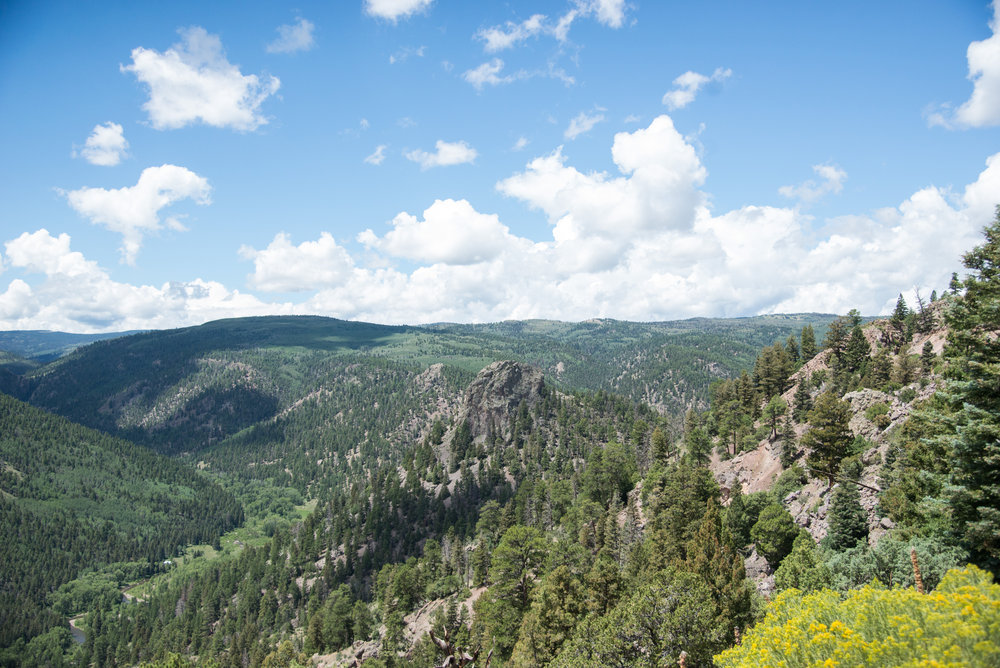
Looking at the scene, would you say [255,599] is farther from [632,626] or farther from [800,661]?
[800,661]

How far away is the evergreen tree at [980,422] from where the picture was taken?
2347 centimetres

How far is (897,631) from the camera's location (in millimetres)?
15945

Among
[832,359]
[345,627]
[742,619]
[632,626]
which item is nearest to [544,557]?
[742,619]

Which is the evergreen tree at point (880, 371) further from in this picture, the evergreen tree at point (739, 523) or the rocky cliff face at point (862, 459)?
the evergreen tree at point (739, 523)

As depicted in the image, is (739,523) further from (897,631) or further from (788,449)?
(897,631)

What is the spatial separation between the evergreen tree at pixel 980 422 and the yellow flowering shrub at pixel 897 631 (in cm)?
881

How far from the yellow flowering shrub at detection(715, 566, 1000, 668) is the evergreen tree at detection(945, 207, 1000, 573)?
8.81 meters

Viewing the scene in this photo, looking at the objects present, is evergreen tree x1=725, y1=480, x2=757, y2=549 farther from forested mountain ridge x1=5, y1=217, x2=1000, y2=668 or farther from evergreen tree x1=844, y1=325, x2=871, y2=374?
evergreen tree x1=844, y1=325, x2=871, y2=374

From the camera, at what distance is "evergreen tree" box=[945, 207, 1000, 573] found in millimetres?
23469

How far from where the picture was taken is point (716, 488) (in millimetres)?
79438

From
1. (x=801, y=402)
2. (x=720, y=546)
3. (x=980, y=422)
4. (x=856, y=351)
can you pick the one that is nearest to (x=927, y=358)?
(x=801, y=402)

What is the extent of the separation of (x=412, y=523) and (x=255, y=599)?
61.5 metres

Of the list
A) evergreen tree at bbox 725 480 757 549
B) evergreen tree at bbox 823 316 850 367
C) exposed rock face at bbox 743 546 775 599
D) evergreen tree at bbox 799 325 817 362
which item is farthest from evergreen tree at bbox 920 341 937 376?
exposed rock face at bbox 743 546 775 599

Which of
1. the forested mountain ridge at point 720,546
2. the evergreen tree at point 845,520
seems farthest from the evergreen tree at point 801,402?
the evergreen tree at point 845,520
